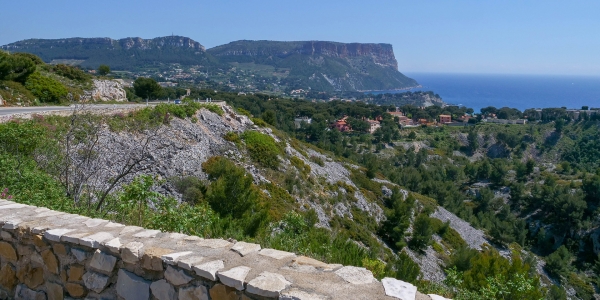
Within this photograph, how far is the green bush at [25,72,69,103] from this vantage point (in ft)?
68.6

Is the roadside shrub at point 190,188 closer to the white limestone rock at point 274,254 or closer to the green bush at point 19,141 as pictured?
the green bush at point 19,141

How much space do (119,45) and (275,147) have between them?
582 ft

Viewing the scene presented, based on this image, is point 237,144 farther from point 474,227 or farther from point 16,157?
point 474,227

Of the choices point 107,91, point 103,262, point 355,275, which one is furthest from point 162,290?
point 107,91

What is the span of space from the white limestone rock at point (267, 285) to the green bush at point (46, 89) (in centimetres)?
2284

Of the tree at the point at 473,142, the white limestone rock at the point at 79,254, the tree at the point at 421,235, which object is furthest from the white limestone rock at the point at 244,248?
the tree at the point at 473,142

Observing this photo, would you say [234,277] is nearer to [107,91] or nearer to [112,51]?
[107,91]

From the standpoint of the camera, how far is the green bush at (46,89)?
20.9 metres

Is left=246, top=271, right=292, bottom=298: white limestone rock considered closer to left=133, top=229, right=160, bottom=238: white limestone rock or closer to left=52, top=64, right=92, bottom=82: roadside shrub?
left=133, top=229, right=160, bottom=238: white limestone rock

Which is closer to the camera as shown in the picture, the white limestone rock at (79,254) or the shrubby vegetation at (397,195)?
the white limestone rock at (79,254)

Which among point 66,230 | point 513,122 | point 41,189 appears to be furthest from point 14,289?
point 513,122

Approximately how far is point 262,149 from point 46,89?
12833mm

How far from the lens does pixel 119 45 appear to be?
172 m

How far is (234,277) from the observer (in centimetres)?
244
